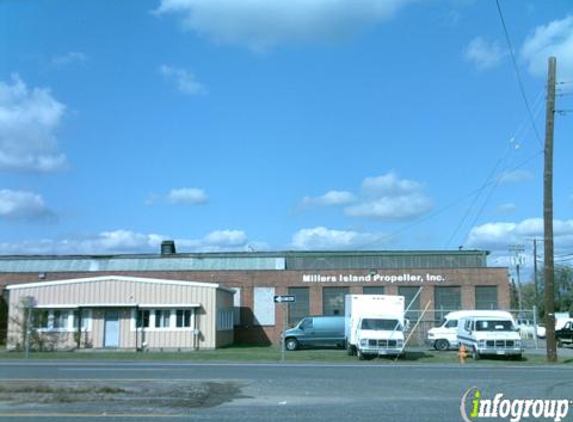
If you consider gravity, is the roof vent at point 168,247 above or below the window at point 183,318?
above

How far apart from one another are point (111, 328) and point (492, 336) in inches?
839

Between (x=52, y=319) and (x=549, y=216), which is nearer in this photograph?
(x=549, y=216)

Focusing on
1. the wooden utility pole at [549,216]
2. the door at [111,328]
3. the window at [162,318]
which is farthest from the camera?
the window at [162,318]

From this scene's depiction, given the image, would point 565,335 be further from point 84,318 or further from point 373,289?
point 84,318

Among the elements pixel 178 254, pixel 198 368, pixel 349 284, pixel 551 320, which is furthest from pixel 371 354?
pixel 178 254

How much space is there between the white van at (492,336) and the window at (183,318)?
16175 millimetres

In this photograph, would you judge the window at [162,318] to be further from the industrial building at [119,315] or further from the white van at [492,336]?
the white van at [492,336]

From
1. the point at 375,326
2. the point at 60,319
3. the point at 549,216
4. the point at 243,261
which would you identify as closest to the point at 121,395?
the point at 375,326

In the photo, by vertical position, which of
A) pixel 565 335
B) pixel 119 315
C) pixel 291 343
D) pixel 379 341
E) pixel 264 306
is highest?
pixel 264 306

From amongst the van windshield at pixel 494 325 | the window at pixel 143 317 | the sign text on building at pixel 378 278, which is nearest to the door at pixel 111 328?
the window at pixel 143 317

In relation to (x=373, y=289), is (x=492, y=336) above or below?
below

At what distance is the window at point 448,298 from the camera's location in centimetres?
4925

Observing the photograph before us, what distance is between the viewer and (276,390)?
51.2ft

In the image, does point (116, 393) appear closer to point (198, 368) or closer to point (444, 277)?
point (198, 368)
